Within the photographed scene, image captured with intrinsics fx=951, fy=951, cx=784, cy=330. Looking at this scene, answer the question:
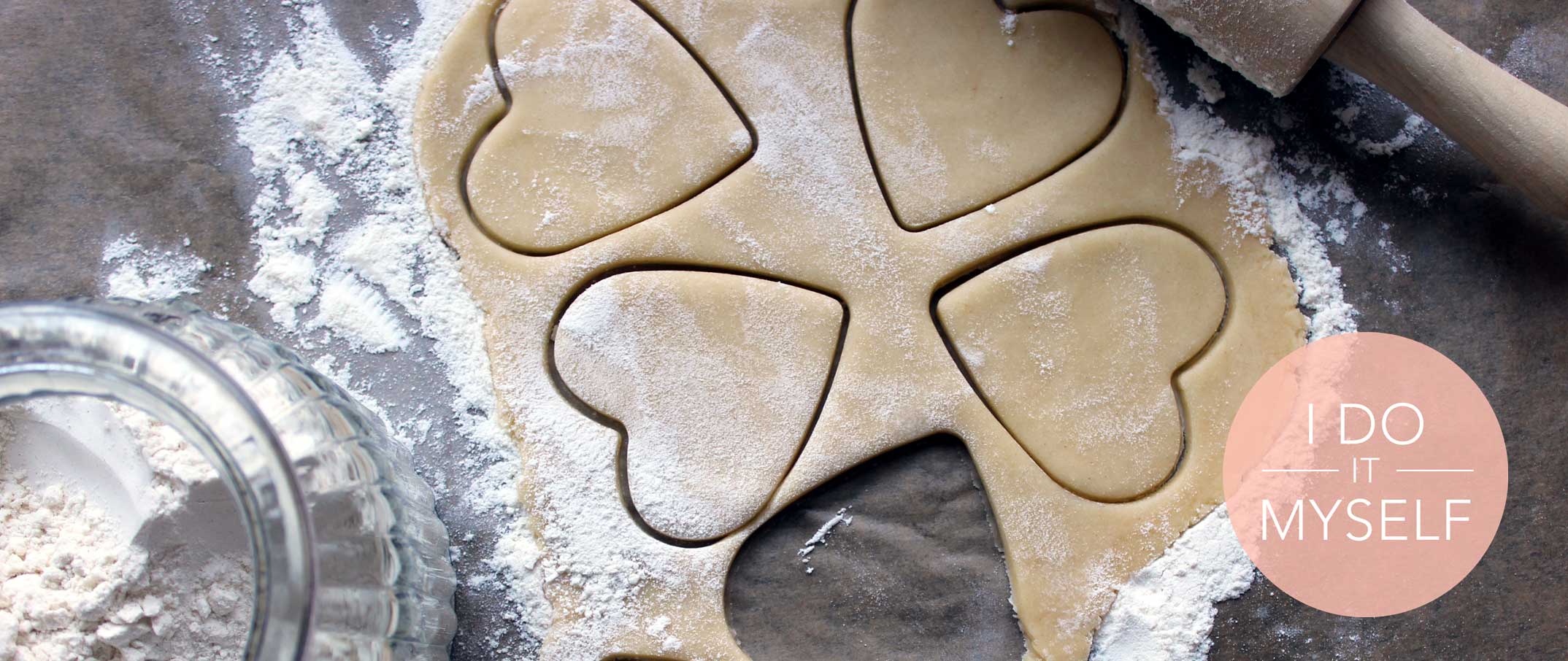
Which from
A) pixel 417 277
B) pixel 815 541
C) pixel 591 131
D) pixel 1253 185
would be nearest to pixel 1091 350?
pixel 1253 185

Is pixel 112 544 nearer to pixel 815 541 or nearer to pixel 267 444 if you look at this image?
pixel 267 444

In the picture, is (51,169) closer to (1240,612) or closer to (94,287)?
(94,287)

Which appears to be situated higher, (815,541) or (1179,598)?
(1179,598)

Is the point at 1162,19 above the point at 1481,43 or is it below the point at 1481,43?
below

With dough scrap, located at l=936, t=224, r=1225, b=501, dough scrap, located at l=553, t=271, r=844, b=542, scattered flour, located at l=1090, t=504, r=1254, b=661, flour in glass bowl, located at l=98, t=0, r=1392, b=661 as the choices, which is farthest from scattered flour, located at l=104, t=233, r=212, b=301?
scattered flour, located at l=1090, t=504, r=1254, b=661

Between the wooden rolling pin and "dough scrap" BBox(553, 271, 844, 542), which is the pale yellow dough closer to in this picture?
"dough scrap" BBox(553, 271, 844, 542)

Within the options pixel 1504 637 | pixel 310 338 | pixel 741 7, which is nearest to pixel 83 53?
pixel 310 338

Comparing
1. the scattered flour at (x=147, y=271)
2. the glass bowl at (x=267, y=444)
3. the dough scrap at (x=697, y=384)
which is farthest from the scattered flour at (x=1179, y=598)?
the scattered flour at (x=147, y=271)
